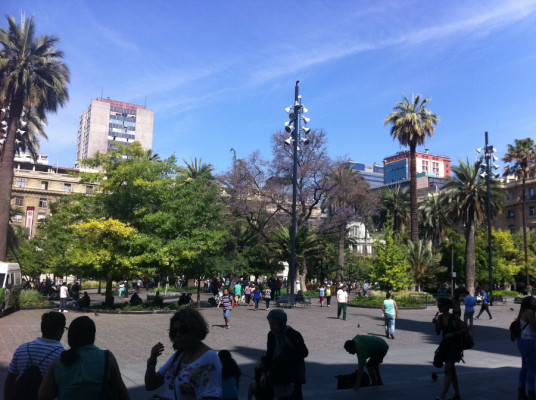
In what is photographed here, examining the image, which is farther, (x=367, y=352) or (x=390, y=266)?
(x=390, y=266)

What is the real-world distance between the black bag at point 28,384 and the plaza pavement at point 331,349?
3797mm

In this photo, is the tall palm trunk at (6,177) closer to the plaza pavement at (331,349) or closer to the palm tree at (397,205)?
the plaza pavement at (331,349)

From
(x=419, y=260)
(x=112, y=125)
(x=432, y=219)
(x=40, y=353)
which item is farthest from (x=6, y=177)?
(x=112, y=125)

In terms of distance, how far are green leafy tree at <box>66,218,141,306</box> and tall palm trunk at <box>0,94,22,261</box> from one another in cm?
562

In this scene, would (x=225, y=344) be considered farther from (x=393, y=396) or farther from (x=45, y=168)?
(x=45, y=168)

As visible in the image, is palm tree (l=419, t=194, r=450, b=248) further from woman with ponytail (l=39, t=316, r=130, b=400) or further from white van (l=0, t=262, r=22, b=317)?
woman with ponytail (l=39, t=316, r=130, b=400)

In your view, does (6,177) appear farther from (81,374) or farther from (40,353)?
(81,374)

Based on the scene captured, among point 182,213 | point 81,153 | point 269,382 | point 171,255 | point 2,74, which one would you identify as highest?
point 81,153

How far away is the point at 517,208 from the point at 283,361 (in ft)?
244

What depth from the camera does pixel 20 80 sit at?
26031 millimetres

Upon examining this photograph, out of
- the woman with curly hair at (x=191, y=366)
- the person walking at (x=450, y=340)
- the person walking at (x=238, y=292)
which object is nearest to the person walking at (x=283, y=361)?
the woman with curly hair at (x=191, y=366)

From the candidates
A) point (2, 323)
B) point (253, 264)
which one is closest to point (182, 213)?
point (2, 323)

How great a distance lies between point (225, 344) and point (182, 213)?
1127cm

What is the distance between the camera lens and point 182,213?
23.2 metres
